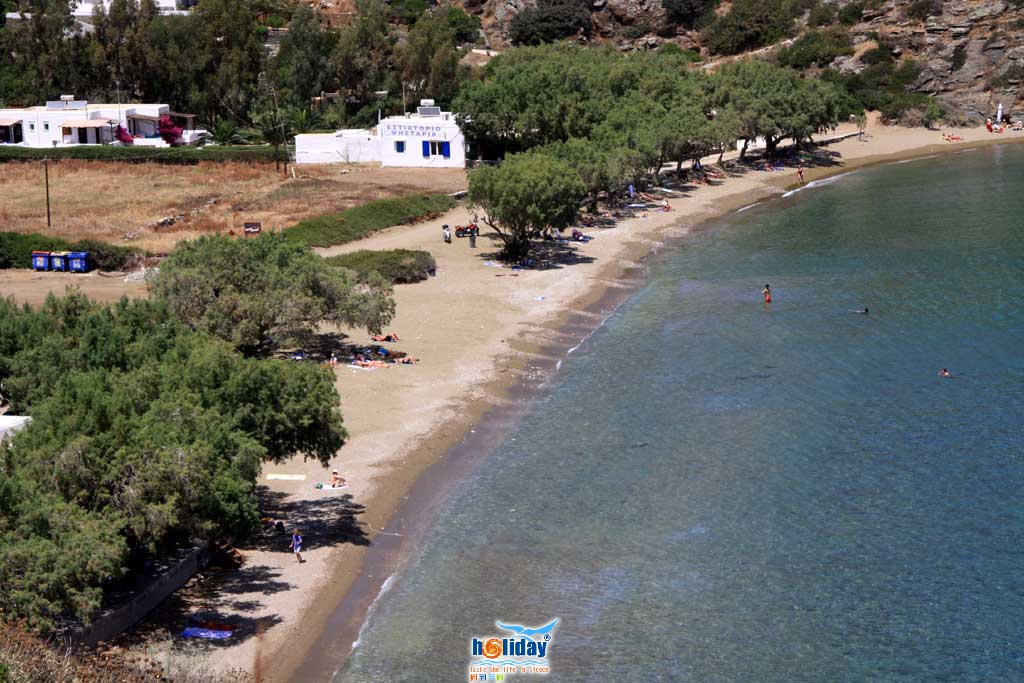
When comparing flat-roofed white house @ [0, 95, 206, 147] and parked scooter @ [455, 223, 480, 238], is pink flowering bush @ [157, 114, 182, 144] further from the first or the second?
parked scooter @ [455, 223, 480, 238]

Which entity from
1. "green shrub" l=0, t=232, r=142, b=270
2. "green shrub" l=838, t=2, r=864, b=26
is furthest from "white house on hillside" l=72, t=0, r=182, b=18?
"green shrub" l=838, t=2, r=864, b=26

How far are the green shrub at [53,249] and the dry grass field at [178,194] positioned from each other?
2286 millimetres

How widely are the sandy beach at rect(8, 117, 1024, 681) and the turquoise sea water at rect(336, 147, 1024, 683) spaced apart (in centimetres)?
163

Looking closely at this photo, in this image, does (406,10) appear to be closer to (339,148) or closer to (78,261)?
(339,148)

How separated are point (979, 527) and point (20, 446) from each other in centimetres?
2455

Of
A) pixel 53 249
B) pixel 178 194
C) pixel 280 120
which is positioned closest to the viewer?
pixel 53 249

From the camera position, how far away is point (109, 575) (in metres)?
25.8

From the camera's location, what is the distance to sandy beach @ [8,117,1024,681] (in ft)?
95.3

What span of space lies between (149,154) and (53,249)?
3051cm

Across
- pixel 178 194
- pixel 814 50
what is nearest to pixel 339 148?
pixel 178 194

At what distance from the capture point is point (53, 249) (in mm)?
65312

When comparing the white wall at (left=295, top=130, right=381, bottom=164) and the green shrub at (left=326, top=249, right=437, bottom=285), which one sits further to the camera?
the white wall at (left=295, top=130, right=381, bottom=164)

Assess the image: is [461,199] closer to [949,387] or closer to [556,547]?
[949,387]

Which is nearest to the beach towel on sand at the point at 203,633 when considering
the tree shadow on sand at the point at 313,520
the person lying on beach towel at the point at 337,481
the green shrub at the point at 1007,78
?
the tree shadow on sand at the point at 313,520
